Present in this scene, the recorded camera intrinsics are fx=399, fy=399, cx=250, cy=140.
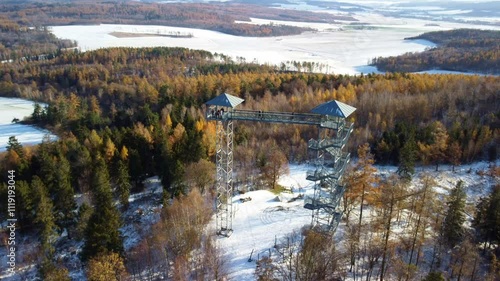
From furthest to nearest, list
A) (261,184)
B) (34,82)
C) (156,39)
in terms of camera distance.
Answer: (156,39), (34,82), (261,184)

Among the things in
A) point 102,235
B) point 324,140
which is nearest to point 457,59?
point 324,140

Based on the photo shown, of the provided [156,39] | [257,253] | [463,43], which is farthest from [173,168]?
[156,39]

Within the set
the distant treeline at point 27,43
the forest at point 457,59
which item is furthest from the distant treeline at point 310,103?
the forest at point 457,59

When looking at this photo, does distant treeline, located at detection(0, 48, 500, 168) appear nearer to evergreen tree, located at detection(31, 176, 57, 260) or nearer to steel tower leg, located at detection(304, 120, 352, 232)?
evergreen tree, located at detection(31, 176, 57, 260)

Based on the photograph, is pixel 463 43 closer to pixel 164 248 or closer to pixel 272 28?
pixel 272 28

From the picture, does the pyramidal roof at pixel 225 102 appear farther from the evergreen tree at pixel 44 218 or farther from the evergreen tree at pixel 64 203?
the evergreen tree at pixel 44 218

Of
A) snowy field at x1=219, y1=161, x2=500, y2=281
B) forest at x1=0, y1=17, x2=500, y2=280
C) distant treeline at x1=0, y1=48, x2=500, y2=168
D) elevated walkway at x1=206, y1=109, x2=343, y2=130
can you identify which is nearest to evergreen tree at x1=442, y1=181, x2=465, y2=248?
forest at x1=0, y1=17, x2=500, y2=280
